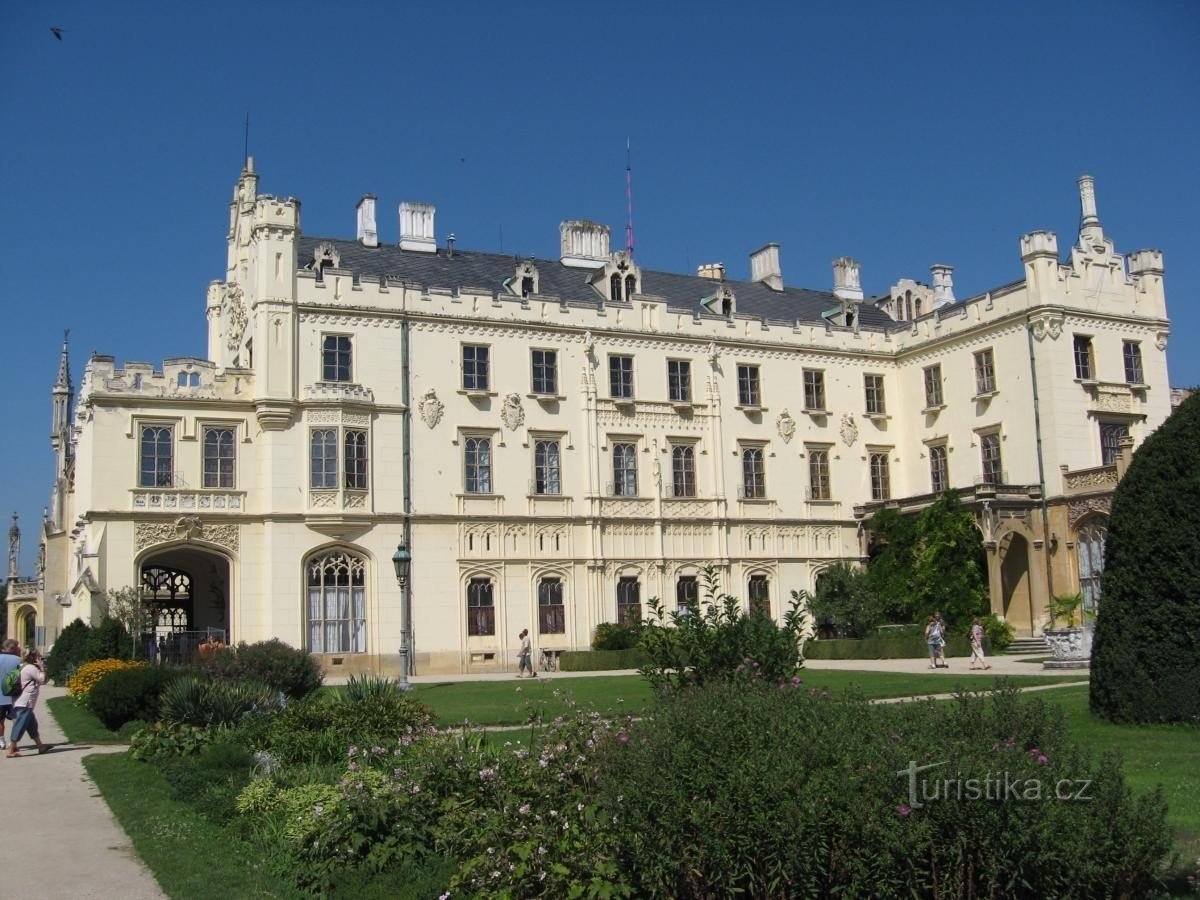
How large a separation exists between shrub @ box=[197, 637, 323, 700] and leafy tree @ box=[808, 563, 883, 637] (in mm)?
23356

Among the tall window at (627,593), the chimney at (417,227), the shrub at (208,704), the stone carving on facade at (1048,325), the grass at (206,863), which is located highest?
the chimney at (417,227)

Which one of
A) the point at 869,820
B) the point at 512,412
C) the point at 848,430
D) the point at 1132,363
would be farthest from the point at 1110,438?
the point at 869,820

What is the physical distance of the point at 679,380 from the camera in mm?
42688

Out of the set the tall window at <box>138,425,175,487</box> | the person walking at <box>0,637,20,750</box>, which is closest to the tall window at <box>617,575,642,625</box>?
the tall window at <box>138,425,175,487</box>

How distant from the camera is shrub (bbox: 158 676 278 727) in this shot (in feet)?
56.8

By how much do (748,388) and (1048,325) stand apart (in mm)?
10538

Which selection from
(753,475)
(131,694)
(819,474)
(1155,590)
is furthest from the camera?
(819,474)

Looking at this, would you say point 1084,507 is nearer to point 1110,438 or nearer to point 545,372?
point 1110,438

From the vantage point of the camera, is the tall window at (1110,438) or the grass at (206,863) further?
the tall window at (1110,438)

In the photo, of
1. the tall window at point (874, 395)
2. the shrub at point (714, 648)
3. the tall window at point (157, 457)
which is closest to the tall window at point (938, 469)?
the tall window at point (874, 395)

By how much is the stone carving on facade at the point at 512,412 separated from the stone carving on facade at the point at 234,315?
8839 millimetres

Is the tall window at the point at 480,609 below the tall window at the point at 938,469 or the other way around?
below

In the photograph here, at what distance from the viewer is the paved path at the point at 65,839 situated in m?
9.75

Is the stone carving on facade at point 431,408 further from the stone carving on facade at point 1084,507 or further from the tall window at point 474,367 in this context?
the stone carving on facade at point 1084,507
